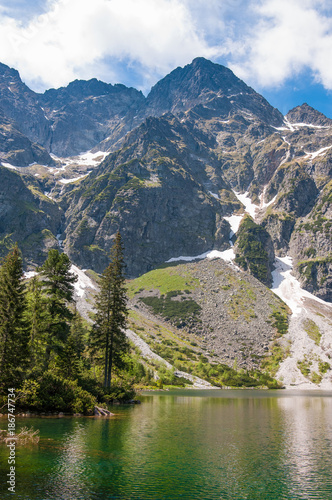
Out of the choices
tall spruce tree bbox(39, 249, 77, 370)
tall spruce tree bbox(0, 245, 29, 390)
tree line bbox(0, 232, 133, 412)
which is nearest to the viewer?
tall spruce tree bbox(0, 245, 29, 390)

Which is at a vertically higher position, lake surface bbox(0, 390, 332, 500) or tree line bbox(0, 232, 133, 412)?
tree line bbox(0, 232, 133, 412)

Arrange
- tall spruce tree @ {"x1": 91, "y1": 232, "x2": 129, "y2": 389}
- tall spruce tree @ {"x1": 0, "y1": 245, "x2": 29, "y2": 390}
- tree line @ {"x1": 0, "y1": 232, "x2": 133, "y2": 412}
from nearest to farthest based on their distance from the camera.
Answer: tall spruce tree @ {"x1": 0, "y1": 245, "x2": 29, "y2": 390} < tree line @ {"x1": 0, "y1": 232, "x2": 133, "y2": 412} < tall spruce tree @ {"x1": 91, "y1": 232, "x2": 129, "y2": 389}

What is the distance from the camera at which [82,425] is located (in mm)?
38781

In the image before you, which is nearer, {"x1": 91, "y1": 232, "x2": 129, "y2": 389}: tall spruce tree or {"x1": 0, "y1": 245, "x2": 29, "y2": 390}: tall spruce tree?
{"x1": 0, "y1": 245, "x2": 29, "y2": 390}: tall spruce tree

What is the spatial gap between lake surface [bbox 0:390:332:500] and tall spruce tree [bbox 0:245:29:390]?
5550mm

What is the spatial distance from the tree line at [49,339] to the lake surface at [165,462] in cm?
338

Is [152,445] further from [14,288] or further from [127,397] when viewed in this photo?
[127,397]

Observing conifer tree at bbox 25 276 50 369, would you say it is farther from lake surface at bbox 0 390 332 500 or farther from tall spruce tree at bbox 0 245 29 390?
lake surface at bbox 0 390 332 500

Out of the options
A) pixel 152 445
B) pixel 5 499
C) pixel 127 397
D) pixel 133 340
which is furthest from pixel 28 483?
pixel 133 340

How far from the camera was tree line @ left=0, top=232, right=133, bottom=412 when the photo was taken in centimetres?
4159

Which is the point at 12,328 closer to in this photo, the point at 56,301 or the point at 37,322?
the point at 37,322

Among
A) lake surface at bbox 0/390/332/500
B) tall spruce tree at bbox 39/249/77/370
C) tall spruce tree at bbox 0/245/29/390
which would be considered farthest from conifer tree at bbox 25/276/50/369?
lake surface at bbox 0/390/332/500

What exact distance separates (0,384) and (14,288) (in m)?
10.7

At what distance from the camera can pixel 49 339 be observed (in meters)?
48.5
